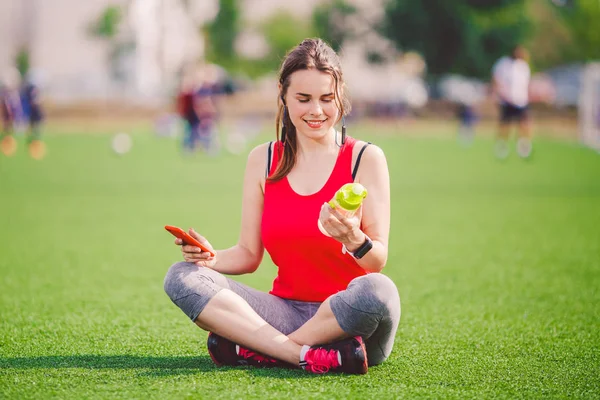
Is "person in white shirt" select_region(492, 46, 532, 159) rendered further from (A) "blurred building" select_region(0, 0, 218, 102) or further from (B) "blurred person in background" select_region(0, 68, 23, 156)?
(A) "blurred building" select_region(0, 0, 218, 102)

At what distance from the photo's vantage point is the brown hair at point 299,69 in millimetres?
3811

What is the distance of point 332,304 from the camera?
3619mm

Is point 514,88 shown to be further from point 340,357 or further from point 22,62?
point 22,62

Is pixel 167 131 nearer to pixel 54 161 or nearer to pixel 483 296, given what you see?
pixel 54 161

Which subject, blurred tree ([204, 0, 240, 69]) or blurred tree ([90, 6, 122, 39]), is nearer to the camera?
blurred tree ([90, 6, 122, 39])

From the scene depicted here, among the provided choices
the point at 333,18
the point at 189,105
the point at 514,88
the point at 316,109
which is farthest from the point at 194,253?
the point at 333,18

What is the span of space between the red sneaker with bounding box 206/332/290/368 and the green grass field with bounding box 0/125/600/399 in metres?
0.07

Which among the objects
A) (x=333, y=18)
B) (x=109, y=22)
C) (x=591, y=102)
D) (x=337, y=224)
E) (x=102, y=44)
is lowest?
(x=337, y=224)

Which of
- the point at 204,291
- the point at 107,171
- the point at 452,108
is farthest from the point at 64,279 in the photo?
the point at 452,108

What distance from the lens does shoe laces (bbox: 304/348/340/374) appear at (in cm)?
366

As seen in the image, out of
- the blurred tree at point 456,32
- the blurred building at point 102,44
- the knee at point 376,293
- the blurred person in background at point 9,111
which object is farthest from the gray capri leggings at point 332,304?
the blurred tree at point 456,32

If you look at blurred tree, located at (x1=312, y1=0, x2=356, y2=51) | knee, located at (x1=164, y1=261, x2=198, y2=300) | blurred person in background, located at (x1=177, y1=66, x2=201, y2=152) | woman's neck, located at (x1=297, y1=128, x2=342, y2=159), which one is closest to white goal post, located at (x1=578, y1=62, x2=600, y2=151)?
blurred person in background, located at (x1=177, y1=66, x2=201, y2=152)

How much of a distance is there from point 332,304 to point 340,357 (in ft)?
0.83

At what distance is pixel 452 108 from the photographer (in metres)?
49.4
